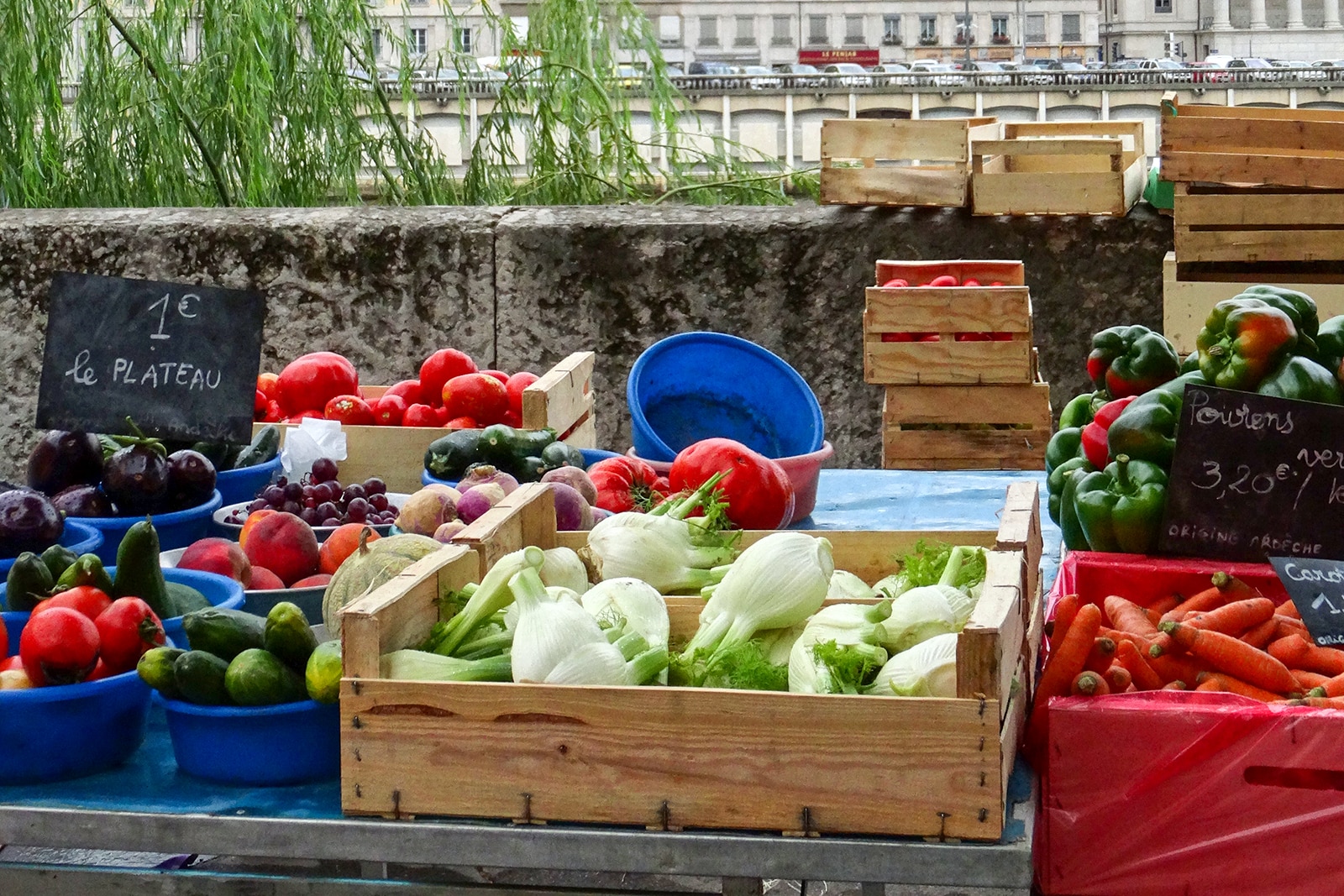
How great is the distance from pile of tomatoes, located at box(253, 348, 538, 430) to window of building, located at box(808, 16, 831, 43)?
311ft

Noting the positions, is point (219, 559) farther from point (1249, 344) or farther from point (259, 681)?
point (1249, 344)

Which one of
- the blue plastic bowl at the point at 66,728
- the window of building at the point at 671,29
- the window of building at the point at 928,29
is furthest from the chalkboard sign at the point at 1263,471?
the window of building at the point at 928,29

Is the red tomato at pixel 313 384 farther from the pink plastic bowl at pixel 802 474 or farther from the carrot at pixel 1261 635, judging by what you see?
the carrot at pixel 1261 635

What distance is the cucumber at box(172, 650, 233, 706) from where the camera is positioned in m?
1.47

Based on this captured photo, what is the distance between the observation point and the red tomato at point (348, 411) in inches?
115

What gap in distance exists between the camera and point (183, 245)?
4.84 m

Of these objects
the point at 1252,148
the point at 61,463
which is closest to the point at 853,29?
the point at 1252,148

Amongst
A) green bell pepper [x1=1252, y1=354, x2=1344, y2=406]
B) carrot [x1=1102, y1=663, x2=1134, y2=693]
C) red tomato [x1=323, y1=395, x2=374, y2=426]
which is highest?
green bell pepper [x1=1252, y1=354, x2=1344, y2=406]

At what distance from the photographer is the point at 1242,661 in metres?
1.69

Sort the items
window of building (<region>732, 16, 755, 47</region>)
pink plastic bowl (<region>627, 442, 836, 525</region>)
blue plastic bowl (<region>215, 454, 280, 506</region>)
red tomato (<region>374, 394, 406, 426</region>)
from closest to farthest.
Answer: blue plastic bowl (<region>215, 454, 280, 506</region>)
pink plastic bowl (<region>627, 442, 836, 525</region>)
red tomato (<region>374, 394, 406, 426</region>)
window of building (<region>732, 16, 755, 47</region>)

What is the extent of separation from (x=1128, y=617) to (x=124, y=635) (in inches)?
48.3

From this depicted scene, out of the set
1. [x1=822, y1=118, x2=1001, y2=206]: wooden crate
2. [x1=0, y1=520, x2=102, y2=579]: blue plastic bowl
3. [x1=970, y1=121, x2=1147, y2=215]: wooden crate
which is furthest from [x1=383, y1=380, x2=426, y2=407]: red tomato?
[x1=970, y1=121, x2=1147, y2=215]: wooden crate

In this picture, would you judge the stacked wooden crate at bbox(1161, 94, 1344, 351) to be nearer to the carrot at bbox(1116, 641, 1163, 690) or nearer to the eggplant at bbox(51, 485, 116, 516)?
the carrot at bbox(1116, 641, 1163, 690)

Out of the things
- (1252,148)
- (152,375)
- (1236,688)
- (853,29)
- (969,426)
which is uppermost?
(853,29)
